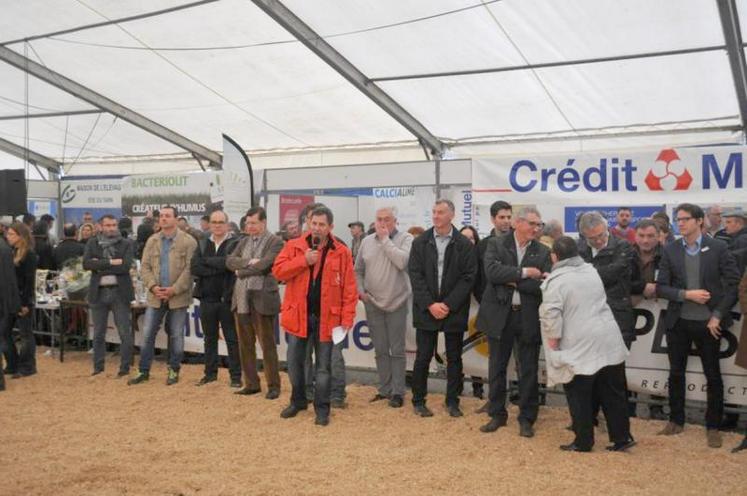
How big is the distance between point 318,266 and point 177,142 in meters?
12.0

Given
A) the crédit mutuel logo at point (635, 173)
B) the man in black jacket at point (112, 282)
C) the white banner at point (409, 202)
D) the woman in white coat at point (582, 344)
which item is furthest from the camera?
the white banner at point (409, 202)

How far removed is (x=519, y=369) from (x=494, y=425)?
50cm

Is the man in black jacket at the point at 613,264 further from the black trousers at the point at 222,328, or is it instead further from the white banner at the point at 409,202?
the white banner at the point at 409,202

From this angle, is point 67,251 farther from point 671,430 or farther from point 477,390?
point 671,430

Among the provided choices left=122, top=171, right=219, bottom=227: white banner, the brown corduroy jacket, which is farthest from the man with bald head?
left=122, top=171, right=219, bottom=227: white banner

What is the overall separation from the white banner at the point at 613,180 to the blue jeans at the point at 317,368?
363cm

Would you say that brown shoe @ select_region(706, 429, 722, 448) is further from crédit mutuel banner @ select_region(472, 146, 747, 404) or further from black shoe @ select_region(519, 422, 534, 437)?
crédit mutuel banner @ select_region(472, 146, 747, 404)

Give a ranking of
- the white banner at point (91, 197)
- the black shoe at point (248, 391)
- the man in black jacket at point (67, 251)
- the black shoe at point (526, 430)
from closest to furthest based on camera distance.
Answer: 1. the black shoe at point (526, 430)
2. the black shoe at point (248, 391)
3. the man in black jacket at point (67, 251)
4. the white banner at point (91, 197)

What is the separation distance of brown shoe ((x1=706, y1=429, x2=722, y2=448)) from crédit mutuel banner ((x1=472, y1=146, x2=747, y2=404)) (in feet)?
11.1

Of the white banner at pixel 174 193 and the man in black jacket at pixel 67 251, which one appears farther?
the white banner at pixel 174 193

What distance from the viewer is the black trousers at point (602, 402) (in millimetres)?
5199

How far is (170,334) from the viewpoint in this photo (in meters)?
7.81

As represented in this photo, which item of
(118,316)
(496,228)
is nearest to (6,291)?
(118,316)

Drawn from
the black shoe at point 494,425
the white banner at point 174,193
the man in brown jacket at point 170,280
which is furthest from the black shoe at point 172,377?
the white banner at point 174,193
